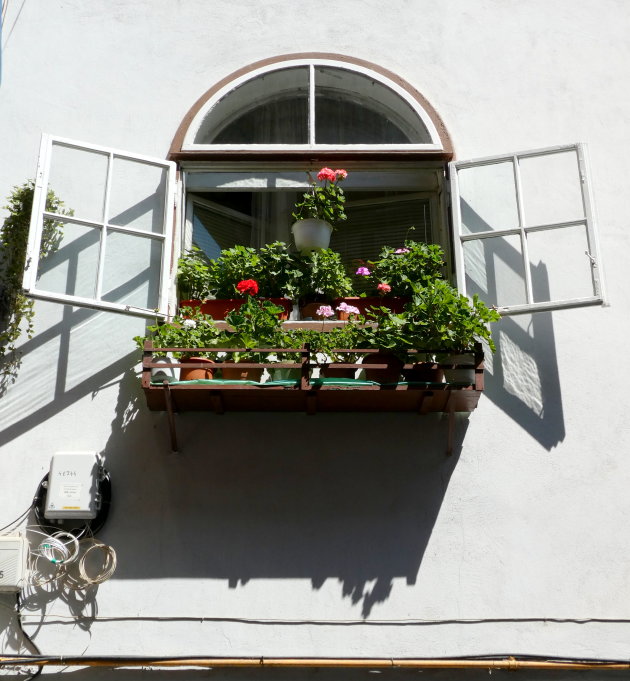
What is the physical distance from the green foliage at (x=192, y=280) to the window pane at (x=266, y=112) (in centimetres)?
104

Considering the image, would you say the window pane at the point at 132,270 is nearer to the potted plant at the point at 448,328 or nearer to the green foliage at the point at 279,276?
the green foliage at the point at 279,276

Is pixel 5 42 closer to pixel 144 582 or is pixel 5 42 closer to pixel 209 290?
pixel 209 290

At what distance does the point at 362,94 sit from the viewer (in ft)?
21.4

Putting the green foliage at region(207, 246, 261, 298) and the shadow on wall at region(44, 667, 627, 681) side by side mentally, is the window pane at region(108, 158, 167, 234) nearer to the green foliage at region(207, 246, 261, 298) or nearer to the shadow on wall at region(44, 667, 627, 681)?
the green foliage at region(207, 246, 261, 298)

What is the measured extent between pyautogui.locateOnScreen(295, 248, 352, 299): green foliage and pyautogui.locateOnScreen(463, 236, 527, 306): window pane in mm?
773

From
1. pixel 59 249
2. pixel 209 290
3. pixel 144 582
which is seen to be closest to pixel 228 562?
pixel 144 582

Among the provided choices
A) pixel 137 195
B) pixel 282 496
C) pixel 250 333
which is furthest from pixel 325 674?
pixel 137 195

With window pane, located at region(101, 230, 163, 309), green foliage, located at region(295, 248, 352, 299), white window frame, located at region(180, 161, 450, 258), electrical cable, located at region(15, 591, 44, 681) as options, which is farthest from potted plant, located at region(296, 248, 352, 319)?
electrical cable, located at region(15, 591, 44, 681)

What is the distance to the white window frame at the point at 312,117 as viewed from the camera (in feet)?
20.1

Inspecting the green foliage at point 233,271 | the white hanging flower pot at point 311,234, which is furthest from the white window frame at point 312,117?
the green foliage at point 233,271

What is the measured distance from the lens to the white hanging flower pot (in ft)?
19.3

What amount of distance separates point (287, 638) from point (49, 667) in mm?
1237

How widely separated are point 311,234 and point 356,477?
1.66 m

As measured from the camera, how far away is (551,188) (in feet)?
19.5
